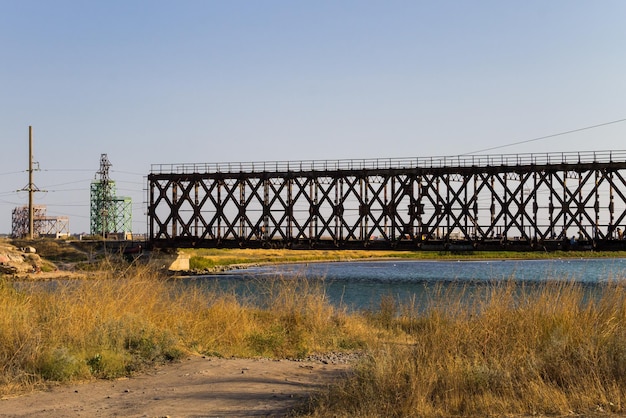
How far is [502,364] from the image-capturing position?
10688 mm

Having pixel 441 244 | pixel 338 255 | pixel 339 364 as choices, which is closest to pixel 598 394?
pixel 339 364

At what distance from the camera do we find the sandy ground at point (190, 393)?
980 centimetres

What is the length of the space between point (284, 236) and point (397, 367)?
68.6m

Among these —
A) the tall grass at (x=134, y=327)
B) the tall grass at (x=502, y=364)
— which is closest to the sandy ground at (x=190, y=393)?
the tall grass at (x=134, y=327)

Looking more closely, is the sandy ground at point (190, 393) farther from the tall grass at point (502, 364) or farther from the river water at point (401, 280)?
the river water at point (401, 280)

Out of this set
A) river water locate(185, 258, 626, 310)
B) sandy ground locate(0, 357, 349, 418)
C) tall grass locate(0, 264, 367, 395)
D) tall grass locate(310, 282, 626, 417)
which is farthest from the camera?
river water locate(185, 258, 626, 310)

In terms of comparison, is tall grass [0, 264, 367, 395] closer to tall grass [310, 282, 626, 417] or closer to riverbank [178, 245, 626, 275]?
tall grass [310, 282, 626, 417]

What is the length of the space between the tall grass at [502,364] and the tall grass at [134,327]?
15.6ft

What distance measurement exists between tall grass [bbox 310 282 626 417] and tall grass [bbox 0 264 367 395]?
4768mm

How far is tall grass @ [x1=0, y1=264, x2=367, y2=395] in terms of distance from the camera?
471 inches

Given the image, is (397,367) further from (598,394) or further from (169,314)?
(169,314)

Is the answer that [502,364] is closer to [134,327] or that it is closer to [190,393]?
[190,393]

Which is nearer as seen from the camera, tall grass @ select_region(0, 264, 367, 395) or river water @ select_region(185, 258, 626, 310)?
tall grass @ select_region(0, 264, 367, 395)

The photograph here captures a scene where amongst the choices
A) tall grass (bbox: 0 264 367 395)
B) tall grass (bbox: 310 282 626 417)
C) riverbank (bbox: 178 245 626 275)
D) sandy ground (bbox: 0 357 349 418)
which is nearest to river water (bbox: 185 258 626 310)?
tall grass (bbox: 310 282 626 417)
